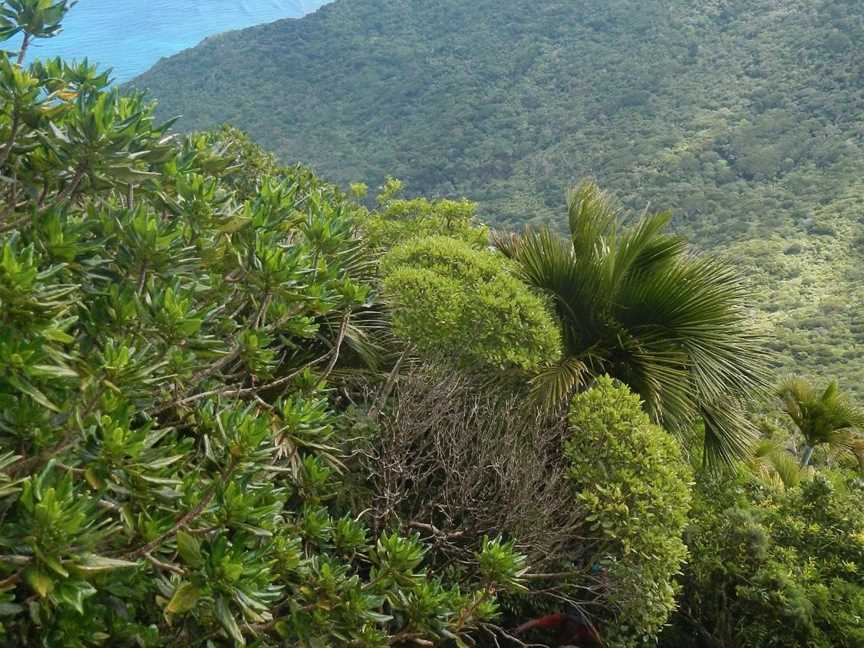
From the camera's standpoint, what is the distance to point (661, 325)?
524cm

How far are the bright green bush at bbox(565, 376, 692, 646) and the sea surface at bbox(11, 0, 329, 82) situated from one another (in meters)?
21.7

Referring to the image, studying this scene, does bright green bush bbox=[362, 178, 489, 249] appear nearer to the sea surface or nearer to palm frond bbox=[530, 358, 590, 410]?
palm frond bbox=[530, 358, 590, 410]

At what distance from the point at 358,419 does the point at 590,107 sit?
41902 mm

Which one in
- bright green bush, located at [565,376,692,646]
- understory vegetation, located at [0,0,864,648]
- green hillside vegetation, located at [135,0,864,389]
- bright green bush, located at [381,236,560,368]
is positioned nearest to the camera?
understory vegetation, located at [0,0,864,648]

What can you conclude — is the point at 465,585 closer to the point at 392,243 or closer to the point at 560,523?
the point at 560,523

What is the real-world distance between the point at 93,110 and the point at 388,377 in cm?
293

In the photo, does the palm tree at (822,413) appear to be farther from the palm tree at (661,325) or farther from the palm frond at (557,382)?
the palm frond at (557,382)

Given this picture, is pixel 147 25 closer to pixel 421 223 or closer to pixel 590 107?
pixel 590 107

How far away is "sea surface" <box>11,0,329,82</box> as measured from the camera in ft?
84.7

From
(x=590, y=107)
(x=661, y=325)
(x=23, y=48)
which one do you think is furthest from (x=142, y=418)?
(x=590, y=107)

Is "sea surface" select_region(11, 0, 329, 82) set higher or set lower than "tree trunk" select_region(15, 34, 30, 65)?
higher

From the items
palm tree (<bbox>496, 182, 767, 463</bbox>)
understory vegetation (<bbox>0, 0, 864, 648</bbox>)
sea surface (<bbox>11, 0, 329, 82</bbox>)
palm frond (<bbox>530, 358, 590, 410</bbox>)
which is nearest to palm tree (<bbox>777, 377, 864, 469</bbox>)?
understory vegetation (<bbox>0, 0, 864, 648</bbox>)

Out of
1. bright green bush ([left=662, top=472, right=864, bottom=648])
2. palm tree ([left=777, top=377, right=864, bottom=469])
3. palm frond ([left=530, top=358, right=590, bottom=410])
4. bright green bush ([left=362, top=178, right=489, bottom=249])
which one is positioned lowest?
palm tree ([left=777, top=377, right=864, bottom=469])

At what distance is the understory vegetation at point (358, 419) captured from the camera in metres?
1.68
